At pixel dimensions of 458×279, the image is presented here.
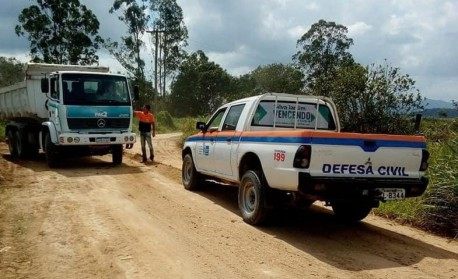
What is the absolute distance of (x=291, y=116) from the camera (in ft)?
24.1

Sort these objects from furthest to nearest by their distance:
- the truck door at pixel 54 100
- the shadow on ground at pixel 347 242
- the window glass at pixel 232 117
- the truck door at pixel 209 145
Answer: the truck door at pixel 54 100 < the truck door at pixel 209 145 < the window glass at pixel 232 117 < the shadow on ground at pixel 347 242

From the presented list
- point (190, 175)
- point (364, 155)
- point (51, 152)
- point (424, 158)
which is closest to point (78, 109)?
point (51, 152)

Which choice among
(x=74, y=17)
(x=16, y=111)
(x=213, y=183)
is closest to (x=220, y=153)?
(x=213, y=183)

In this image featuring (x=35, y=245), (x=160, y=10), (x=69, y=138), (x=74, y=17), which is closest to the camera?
(x=35, y=245)

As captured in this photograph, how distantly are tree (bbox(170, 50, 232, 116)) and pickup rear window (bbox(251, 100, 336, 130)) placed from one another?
48.7 m

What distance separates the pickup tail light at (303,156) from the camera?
5.30m

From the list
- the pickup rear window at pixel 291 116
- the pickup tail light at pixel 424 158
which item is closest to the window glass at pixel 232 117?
the pickup rear window at pixel 291 116

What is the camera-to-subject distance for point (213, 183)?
9.88 m

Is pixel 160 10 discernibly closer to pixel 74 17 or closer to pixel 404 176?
pixel 74 17

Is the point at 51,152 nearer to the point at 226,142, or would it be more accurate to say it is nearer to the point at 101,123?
the point at 101,123

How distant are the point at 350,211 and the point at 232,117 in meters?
2.56

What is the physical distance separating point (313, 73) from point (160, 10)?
1636 cm

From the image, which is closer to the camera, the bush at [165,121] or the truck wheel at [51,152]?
the truck wheel at [51,152]

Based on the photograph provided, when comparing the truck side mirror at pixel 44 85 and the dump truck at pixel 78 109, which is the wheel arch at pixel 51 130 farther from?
the truck side mirror at pixel 44 85
